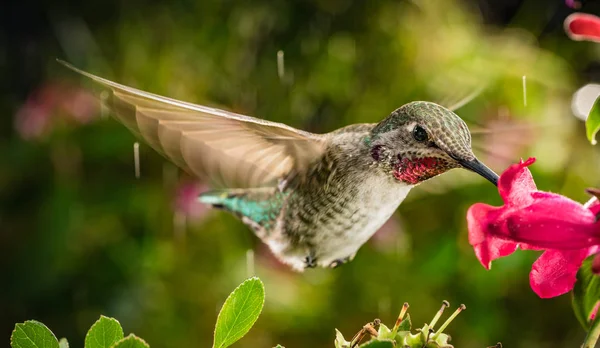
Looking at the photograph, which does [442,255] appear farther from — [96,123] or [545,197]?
[545,197]

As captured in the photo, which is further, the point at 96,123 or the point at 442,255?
the point at 96,123

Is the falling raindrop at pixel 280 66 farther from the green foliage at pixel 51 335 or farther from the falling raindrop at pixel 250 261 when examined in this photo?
the green foliage at pixel 51 335

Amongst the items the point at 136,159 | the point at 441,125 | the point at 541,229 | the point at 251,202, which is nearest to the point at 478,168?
the point at 441,125

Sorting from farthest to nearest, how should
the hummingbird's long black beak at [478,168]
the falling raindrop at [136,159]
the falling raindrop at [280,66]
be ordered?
the falling raindrop at [280,66]
the falling raindrop at [136,159]
the hummingbird's long black beak at [478,168]

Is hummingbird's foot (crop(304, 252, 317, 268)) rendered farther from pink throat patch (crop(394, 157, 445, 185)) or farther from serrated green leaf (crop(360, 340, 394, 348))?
serrated green leaf (crop(360, 340, 394, 348))

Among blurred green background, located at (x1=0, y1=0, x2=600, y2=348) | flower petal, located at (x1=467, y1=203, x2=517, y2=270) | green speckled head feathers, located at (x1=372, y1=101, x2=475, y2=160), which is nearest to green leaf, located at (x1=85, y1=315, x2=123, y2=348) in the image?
flower petal, located at (x1=467, y1=203, x2=517, y2=270)

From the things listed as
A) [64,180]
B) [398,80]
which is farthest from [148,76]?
[398,80]

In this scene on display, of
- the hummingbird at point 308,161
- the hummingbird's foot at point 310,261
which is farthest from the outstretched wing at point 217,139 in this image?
the hummingbird's foot at point 310,261

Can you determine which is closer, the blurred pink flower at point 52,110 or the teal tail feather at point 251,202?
the teal tail feather at point 251,202
